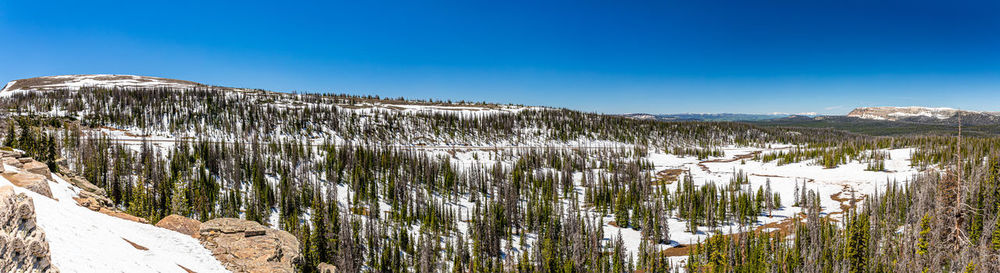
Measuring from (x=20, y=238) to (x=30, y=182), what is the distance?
14.3 m

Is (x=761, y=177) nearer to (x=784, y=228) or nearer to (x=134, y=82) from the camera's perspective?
(x=784, y=228)

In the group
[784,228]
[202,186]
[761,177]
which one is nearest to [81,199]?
[202,186]

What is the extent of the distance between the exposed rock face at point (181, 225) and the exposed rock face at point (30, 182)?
5168 mm

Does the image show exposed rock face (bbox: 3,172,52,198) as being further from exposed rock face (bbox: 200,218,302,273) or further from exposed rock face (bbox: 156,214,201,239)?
exposed rock face (bbox: 200,218,302,273)

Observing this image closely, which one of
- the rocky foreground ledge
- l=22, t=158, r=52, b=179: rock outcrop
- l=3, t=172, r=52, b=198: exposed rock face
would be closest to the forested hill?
l=22, t=158, r=52, b=179: rock outcrop

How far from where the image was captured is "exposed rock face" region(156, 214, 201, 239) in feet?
77.7

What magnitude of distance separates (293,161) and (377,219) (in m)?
34.9

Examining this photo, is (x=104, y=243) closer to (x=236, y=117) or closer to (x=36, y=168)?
(x=36, y=168)

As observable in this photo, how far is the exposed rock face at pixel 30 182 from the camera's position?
1856 cm

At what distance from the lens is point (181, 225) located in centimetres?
2427

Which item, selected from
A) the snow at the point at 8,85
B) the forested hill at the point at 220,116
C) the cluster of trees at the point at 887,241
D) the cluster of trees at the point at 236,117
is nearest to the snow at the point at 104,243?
the cluster of trees at the point at 887,241

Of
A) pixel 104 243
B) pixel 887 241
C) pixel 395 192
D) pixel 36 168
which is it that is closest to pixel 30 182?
pixel 36 168

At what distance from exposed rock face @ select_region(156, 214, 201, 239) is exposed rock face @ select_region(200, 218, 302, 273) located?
37 cm

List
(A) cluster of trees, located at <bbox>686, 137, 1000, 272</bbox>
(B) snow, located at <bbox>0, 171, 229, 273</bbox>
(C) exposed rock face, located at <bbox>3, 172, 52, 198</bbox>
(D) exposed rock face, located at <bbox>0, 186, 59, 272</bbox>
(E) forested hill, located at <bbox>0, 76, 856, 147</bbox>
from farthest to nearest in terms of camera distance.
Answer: (E) forested hill, located at <bbox>0, 76, 856, 147</bbox>, (A) cluster of trees, located at <bbox>686, 137, 1000, 272</bbox>, (C) exposed rock face, located at <bbox>3, 172, 52, 198</bbox>, (B) snow, located at <bbox>0, 171, 229, 273</bbox>, (D) exposed rock face, located at <bbox>0, 186, 59, 272</bbox>
